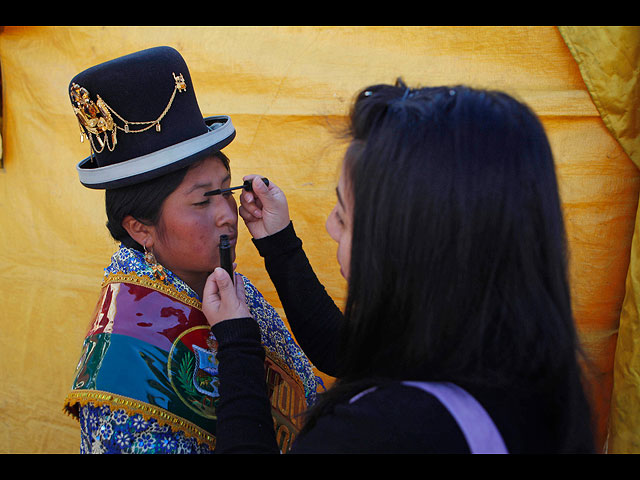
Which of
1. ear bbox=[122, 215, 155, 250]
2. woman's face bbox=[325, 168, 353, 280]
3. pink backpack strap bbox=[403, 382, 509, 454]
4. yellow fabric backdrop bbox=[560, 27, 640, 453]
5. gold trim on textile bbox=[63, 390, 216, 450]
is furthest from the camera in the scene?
yellow fabric backdrop bbox=[560, 27, 640, 453]

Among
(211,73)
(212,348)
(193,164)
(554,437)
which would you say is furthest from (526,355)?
(211,73)

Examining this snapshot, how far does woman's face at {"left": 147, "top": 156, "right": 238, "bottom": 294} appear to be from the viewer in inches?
52.5

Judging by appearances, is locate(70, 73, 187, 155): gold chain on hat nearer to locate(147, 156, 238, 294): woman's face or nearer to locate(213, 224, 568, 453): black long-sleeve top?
locate(147, 156, 238, 294): woman's face

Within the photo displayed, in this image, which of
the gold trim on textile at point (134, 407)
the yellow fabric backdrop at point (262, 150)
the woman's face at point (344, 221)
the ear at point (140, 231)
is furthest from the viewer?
the yellow fabric backdrop at point (262, 150)

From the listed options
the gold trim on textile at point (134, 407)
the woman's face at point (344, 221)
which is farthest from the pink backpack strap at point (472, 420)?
the gold trim on textile at point (134, 407)

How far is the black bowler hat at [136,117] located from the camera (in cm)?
126

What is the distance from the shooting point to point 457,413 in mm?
714

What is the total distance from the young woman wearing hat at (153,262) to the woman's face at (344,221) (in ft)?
1.14

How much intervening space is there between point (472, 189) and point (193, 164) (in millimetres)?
833

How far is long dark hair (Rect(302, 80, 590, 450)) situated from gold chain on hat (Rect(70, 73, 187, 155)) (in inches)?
27.9

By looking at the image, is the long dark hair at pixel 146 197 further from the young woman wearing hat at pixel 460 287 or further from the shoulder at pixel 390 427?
the shoulder at pixel 390 427

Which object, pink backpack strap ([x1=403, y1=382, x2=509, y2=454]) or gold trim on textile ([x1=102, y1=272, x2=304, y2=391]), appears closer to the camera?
pink backpack strap ([x1=403, y1=382, x2=509, y2=454])

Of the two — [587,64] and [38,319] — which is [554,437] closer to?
[587,64]

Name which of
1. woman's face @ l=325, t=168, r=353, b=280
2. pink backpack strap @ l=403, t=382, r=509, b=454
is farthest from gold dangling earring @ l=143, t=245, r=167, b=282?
pink backpack strap @ l=403, t=382, r=509, b=454
